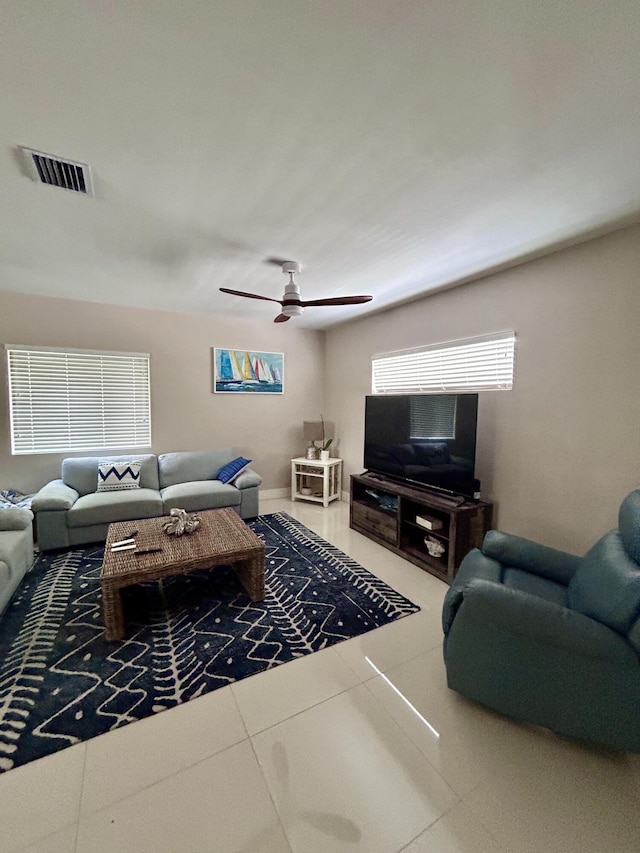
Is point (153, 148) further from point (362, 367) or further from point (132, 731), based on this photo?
point (362, 367)

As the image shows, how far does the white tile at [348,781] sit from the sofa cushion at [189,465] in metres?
3.02

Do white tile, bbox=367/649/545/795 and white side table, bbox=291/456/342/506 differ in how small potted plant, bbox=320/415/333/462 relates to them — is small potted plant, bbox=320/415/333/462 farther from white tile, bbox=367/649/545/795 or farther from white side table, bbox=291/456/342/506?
white tile, bbox=367/649/545/795

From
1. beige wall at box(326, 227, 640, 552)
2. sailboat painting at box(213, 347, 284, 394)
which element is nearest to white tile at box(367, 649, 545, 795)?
beige wall at box(326, 227, 640, 552)

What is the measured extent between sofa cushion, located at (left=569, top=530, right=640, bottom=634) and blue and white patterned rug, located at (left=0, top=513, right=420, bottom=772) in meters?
1.05

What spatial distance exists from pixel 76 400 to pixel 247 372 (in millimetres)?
2034

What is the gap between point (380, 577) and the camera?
2721mm

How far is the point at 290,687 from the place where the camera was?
1686 mm

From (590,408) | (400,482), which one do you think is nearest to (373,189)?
(590,408)

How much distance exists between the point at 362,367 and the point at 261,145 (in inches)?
124

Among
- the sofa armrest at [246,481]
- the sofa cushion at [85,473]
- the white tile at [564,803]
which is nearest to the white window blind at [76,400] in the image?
the sofa cushion at [85,473]

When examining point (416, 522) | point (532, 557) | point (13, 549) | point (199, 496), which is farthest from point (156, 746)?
point (199, 496)

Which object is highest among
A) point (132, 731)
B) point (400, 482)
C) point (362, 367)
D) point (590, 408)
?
point (362, 367)

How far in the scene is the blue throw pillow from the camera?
406 centimetres

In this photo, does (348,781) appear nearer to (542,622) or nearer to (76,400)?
(542,622)
